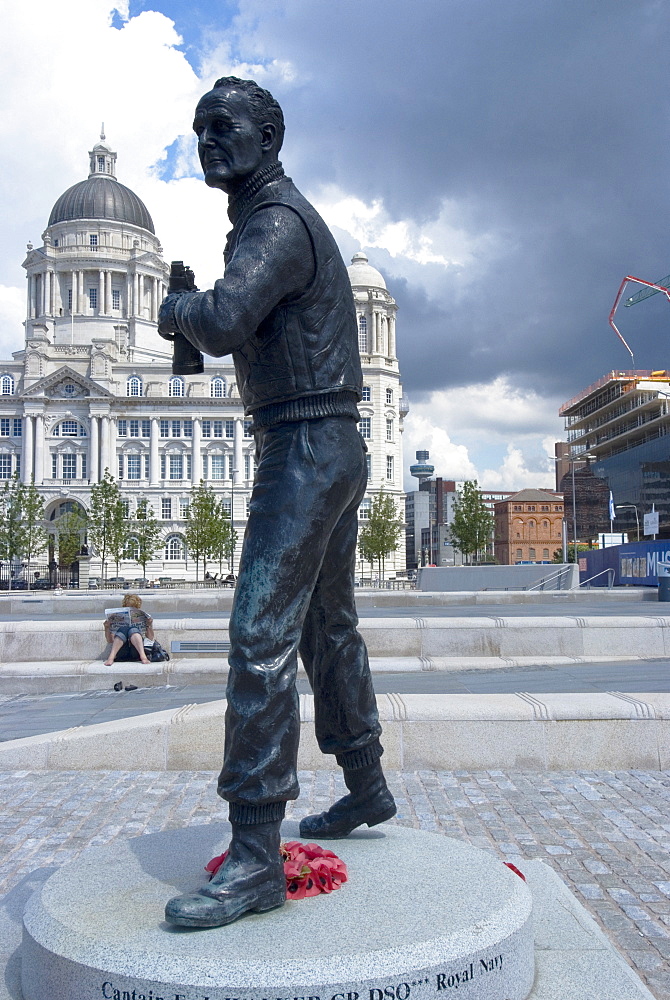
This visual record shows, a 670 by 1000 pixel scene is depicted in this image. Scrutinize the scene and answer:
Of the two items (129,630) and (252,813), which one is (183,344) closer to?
(252,813)

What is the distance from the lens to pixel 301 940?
8.84 ft

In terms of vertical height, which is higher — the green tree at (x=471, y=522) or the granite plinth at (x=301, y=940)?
the green tree at (x=471, y=522)

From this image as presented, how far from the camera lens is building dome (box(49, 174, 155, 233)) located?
98812 mm

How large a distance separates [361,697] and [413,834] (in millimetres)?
682

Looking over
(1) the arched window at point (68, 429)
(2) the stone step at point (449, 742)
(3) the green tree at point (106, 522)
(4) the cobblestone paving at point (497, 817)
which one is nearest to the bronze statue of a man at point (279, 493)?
(4) the cobblestone paving at point (497, 817)

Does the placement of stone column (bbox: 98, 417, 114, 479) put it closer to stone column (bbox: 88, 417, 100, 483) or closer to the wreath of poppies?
stone column (bbox: 88, 417, 100, 483)

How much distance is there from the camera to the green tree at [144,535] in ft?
233

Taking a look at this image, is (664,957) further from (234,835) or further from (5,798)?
(5,798)

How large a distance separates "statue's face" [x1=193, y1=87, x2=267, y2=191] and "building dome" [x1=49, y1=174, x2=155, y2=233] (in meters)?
103

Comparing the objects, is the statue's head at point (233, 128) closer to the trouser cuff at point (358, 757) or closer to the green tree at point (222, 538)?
the trouser cuff at point (358, 757)

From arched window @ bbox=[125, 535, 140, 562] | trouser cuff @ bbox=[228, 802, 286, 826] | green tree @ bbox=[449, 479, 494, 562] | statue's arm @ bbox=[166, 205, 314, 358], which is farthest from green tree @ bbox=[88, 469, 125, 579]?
trouser cuff @ bbox=[228, 802, 286, 826]

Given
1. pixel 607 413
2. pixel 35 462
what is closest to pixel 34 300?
pixel 35 462

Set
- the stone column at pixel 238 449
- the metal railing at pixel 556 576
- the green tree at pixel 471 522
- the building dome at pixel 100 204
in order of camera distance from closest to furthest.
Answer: the metal railing at pixel 556 576
the green tree at pixel 471 522
the stone column at pixel 238 449
the building dome at pixel 100 204

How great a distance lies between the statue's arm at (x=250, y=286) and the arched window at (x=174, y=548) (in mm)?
80531
